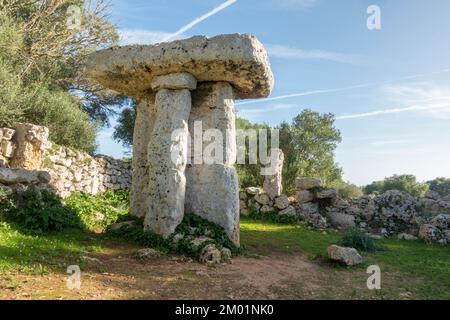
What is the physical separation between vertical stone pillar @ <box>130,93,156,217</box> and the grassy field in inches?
50.7

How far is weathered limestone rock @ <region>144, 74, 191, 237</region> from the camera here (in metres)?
8.06

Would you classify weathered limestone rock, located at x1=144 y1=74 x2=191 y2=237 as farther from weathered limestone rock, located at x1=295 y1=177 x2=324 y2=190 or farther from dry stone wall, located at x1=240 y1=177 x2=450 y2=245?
weathered limestone rock, located at x1=295 y1=177 x2=324 y2=190

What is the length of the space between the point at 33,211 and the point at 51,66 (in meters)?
10.7

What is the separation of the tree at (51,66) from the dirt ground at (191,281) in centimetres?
829

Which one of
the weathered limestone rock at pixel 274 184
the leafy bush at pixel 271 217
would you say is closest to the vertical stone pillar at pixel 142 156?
the leafy bush at pixel 271 217

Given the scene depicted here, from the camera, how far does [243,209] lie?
15.5 m

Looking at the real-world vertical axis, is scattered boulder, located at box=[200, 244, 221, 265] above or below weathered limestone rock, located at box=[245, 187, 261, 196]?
below

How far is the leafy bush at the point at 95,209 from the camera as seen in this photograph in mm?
10156

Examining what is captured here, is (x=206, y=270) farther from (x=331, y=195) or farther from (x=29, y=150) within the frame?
(x=331, y=195)

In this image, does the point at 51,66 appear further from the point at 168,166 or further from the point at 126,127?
the point at 168,166

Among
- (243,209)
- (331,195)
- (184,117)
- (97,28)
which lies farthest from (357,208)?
(97,28)

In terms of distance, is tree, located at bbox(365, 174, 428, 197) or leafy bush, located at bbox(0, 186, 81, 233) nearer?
leafy bush, located at bbox(0, 186, 81, 233)

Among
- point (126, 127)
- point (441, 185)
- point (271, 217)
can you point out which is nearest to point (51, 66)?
point (126, 127)

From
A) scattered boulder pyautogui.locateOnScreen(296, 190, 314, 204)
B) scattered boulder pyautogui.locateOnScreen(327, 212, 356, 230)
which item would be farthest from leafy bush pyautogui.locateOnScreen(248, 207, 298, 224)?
scattered boulder pyautogui.locateOnScreen(327, 212, 356, 230)
